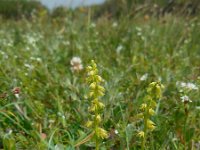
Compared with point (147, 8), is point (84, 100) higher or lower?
lower

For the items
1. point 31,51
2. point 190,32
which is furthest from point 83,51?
point 190,32

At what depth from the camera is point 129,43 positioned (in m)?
3.06

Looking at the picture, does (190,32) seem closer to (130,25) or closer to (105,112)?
(130,25)

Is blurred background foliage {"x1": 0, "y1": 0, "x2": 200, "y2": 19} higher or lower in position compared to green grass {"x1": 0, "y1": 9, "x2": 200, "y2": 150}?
higher

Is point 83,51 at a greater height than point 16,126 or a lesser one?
greater

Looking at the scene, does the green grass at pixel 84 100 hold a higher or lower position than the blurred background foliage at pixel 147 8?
lower

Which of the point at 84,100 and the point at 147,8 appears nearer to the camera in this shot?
the point at 84,100

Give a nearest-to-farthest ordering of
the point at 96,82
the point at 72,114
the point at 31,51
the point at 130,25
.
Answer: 1. the point at 96,82
2. the point at 72,114
3. the point at 31,51
4. the point at 130,25

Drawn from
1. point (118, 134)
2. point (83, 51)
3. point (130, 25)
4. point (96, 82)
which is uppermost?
point (130, 25)

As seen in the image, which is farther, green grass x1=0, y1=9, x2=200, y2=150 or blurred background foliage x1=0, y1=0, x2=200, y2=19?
blurred background foliage x1=0, y1=0, x2=200, y2=19

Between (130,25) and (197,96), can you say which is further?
(130,25)

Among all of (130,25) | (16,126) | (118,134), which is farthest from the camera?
(130,25)

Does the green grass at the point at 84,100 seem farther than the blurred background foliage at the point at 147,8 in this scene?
No

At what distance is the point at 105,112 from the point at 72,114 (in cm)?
14
